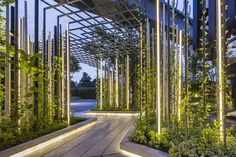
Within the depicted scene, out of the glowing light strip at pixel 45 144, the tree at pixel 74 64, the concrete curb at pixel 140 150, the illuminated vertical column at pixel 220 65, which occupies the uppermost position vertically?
the tree at pixel 74 64

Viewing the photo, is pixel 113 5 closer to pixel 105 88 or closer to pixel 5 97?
pixel 105 88

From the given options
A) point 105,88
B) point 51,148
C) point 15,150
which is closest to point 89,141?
point 51,148

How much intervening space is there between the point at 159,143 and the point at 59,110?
3.61 metres

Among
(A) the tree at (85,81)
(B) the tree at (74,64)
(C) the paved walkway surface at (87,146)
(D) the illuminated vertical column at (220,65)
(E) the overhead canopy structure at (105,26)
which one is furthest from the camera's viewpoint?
(A) the tree at (85,81)

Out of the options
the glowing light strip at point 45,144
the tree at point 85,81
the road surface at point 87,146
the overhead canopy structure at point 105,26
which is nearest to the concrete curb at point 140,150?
the road surface at point 87,146

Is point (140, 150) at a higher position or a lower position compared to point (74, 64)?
lower

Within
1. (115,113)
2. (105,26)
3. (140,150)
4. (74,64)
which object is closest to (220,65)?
(140,150)

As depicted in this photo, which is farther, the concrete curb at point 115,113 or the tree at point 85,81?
the tree at point 85,81

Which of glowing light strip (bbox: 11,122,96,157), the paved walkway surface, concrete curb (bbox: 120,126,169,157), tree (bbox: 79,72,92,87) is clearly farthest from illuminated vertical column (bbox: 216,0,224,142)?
tree (bbox: 79,72,92,87)

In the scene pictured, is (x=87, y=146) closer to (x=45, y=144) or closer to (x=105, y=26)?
(x=45, y=144)

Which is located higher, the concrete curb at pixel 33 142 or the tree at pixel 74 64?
the tree at pixel 74 64

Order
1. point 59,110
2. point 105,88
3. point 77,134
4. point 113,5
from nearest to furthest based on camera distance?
1. point 77,134
2. point 59,110
3. point 113,5
4. point 105,88

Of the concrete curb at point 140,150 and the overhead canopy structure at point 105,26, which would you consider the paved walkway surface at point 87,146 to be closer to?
the concrete curb at point 140,150

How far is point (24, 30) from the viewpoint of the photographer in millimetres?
6047
